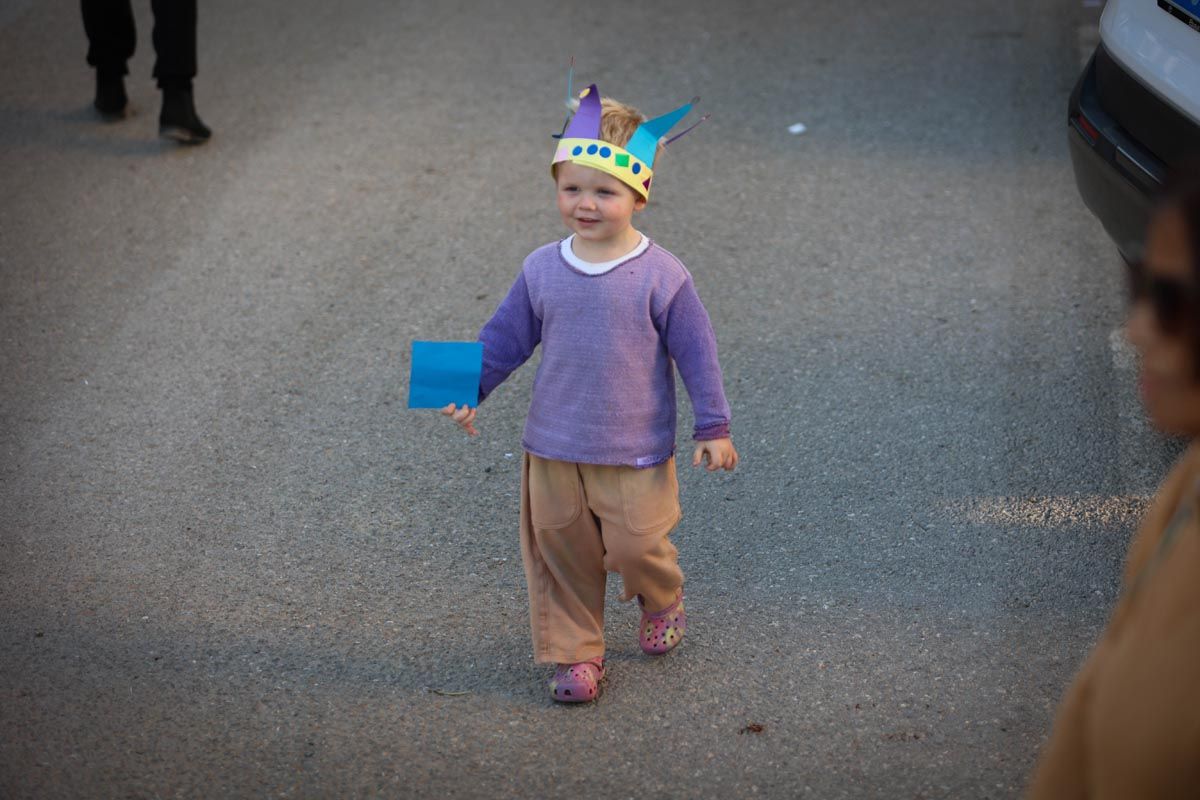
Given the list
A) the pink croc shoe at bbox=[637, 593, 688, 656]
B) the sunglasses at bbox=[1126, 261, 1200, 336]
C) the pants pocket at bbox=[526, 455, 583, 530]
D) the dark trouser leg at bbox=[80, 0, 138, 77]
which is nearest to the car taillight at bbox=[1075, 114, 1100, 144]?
the pink croc shoe at bbox=[637, 593, 688, 656]

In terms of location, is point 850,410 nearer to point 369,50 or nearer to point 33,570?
point 33,570

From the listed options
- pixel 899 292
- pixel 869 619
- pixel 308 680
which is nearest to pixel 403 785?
pixel 308 680

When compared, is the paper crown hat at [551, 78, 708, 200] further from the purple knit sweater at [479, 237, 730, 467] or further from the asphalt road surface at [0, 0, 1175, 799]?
the asphalt road surface at [0, 0, 1175, 799]

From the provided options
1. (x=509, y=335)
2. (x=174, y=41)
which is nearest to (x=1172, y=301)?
(x=509, y=335)

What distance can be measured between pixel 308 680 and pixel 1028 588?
195 cm

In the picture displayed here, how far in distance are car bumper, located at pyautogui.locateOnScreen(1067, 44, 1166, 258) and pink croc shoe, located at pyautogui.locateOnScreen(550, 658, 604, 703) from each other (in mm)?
1957

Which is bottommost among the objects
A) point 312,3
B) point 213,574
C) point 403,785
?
point 312,3

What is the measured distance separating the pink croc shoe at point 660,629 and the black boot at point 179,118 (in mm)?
4094

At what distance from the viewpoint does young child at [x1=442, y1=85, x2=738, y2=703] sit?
304cm

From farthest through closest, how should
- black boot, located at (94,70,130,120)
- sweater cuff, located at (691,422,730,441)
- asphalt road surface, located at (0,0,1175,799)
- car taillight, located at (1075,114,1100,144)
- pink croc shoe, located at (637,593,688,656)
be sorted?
black boot, located at (94,70,130,120) → car taillight, located at (1075,114,1100,144) → pink croc shoe, located at (637,593,688,656) → asphalt road surface, located at (0,0,1175,799) → sweater cuff, located at (691,422,730,441)

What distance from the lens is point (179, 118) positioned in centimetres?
647

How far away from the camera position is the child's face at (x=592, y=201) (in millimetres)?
2996

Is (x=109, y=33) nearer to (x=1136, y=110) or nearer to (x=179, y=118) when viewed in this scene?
(x=179, y=118)

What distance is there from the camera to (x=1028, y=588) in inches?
146
